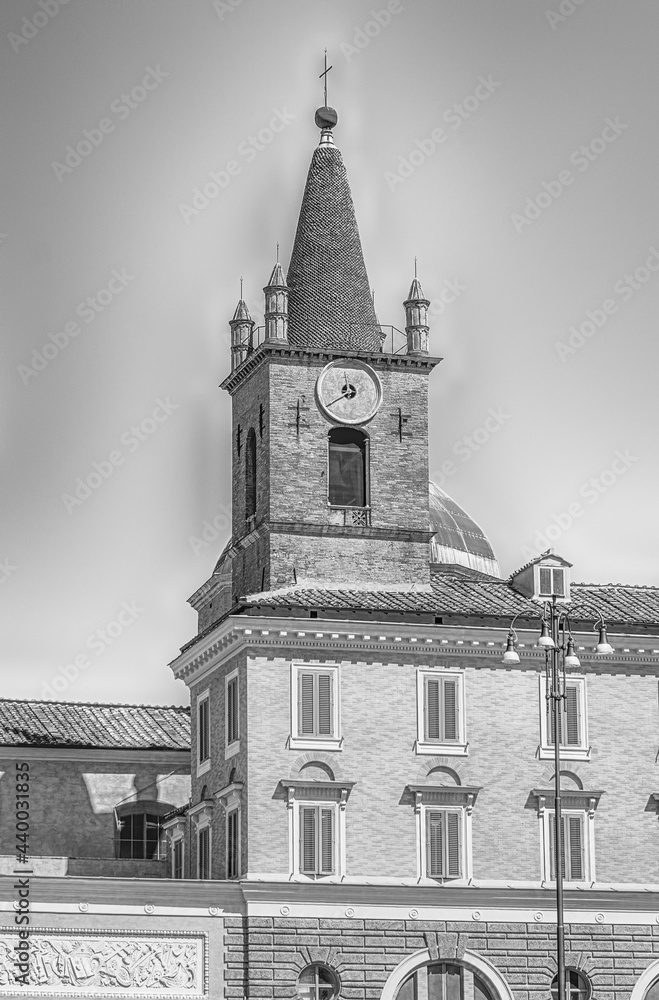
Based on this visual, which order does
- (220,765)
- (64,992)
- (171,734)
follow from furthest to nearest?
(171,734)
(220,765)
(64,992)

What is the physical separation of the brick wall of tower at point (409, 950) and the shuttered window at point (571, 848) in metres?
1.56

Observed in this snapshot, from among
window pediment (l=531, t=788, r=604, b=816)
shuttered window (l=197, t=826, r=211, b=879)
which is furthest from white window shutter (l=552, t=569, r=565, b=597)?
shuttered window (l=197, t=826, r=211, b=879)

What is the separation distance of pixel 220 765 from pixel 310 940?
690 centimetres

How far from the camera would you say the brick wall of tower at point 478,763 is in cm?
6366

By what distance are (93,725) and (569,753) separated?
20.2 meters

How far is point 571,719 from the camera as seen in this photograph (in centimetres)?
6606

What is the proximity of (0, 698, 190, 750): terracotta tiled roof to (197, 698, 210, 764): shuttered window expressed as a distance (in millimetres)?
7295

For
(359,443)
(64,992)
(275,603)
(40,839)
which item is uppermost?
(359,443)

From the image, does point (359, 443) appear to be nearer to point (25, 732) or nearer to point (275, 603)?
point (275, 603)

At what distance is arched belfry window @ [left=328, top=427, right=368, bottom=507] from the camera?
71.6 metres

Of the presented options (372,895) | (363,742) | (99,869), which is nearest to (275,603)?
(363,742)

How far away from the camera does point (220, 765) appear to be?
6669cm

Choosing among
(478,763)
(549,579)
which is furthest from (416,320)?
(478,763)

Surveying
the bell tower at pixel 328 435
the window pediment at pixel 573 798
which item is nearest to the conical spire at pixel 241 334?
the bell tower at pixel 328 435
